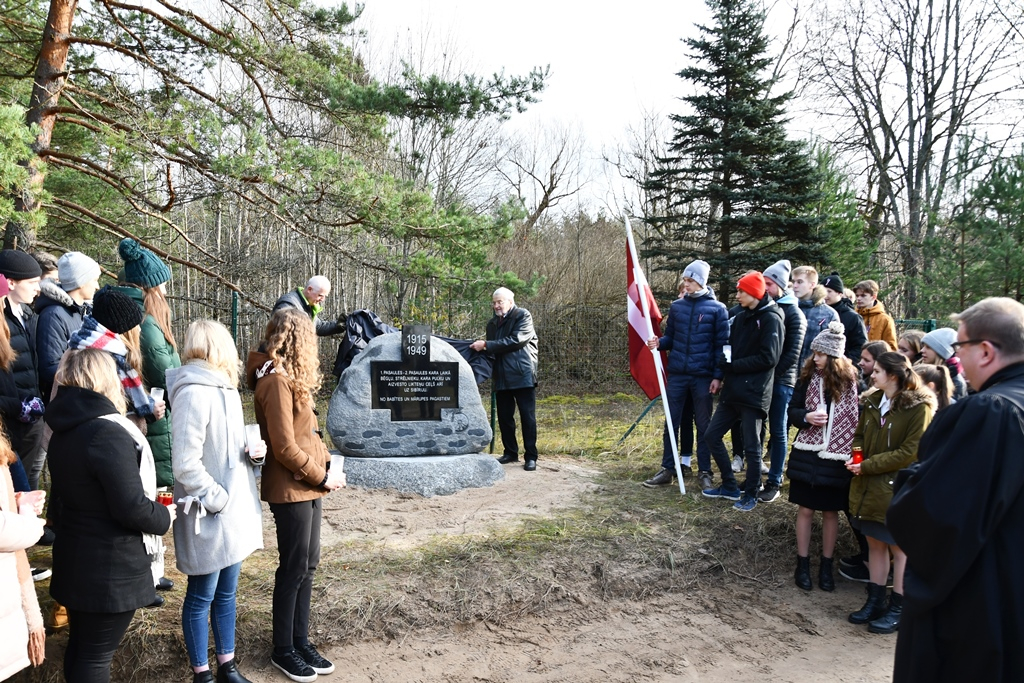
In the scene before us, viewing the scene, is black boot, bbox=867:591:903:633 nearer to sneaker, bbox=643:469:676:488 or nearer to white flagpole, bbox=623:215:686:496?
white flagpole, bbox=623:215:686:496

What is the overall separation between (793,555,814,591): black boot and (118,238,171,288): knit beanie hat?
4.52 metres

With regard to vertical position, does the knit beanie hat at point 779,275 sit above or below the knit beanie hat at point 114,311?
above

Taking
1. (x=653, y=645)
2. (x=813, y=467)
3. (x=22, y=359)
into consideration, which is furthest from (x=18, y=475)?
(x=813, y=467)

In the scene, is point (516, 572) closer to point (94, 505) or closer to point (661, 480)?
point (661, 480)

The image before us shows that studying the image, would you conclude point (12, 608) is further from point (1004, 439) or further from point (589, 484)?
point (589, 484)

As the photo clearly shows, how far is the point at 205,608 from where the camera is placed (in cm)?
306

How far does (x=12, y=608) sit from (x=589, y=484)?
16.0 feet

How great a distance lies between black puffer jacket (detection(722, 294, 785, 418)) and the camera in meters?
5.44

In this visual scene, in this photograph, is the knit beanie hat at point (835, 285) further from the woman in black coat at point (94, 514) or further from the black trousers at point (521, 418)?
the woman in black coat at point (94, 514)

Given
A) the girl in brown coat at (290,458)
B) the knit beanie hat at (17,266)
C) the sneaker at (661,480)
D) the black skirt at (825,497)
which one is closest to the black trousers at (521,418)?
the sneaker at (661,480)

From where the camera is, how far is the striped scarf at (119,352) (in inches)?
124

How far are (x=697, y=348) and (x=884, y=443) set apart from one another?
7.16 feet

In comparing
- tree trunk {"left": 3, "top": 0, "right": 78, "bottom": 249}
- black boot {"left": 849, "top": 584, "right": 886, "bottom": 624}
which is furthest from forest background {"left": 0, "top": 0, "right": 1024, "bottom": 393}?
black boot {"left": 849, "top": 584, "right": 886, "bottom": 624}

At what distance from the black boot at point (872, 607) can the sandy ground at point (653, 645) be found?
7 cm
